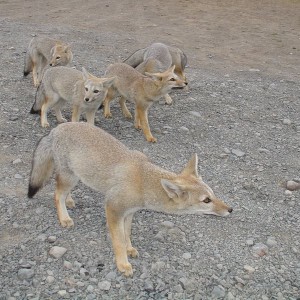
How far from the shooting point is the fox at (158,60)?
30.4 feet

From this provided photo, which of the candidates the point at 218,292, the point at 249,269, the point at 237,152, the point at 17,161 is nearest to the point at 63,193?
the point at 17,161

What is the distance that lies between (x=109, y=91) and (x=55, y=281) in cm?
450

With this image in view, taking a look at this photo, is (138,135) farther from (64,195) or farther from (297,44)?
(297,44)

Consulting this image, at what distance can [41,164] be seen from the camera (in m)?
5.11

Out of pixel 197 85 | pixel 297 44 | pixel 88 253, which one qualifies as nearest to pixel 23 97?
pixel 197 85

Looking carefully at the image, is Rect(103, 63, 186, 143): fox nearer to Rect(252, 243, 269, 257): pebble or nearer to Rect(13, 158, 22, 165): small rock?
Rect(13, 158, 22, 165): small rock

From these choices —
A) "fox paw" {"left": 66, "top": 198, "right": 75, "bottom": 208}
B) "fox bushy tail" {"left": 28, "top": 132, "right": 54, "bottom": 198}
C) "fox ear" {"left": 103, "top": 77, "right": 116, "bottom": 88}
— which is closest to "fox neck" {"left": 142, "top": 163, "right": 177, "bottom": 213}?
"fox bushy tail" {"left": 28, "top": 132, "right": 54, "bottom": 198}

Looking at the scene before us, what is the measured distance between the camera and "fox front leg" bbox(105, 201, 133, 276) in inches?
177

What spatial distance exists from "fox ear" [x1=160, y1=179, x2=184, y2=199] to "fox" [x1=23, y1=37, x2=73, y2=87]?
242 inches

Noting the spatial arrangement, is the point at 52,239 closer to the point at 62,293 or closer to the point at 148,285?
the point at 62,293

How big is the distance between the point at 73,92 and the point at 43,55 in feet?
9.47

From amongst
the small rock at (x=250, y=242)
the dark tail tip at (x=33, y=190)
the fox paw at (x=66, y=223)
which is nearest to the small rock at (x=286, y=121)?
the small rock at (x=250, y=242)

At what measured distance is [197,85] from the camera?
34.2ft

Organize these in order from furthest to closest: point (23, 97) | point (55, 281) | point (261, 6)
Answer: point (261, 6) → point (23, 97) → point (55, 281)
